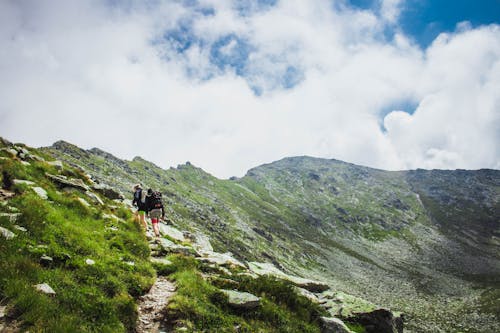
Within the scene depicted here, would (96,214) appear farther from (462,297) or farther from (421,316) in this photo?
(462,297)

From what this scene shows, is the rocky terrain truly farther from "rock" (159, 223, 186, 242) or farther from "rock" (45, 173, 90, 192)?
"rock" (159, 223, 186, 242)

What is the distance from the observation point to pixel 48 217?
1224cm

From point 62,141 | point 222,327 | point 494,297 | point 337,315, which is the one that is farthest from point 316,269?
point 62,141

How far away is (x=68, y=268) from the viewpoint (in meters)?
10.1

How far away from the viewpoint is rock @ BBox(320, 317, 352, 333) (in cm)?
1270

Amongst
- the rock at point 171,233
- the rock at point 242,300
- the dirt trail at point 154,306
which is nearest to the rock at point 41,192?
the dirt trail at point 154,306

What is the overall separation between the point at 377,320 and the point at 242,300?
931 centimetres

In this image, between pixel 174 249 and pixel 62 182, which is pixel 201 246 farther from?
pixel 62 182

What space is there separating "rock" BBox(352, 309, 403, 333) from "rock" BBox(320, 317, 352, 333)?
321 centimetres

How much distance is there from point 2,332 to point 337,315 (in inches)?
584

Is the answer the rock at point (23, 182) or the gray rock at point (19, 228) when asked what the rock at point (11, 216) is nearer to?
the gray rock at point (19, 228)

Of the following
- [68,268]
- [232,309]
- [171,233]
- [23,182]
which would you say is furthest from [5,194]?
[171,233]

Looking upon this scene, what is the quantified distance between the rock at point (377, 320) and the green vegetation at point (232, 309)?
3.52 metres

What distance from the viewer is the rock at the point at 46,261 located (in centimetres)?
957
